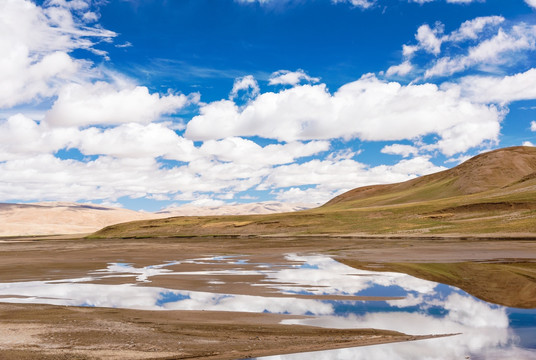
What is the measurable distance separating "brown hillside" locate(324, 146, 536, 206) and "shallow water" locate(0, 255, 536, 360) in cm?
11032

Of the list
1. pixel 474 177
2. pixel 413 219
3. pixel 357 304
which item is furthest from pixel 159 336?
pixel 474 177

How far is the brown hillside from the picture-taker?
424 feet

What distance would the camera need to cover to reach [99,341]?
417 inches

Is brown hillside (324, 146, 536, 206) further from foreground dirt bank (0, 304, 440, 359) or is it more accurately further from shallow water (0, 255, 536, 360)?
foreground dirt bank (0, 304, 440, 359)

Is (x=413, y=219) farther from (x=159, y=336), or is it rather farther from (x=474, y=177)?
(x=159, y=336)

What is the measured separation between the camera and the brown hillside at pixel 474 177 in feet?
424

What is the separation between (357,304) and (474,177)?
129m

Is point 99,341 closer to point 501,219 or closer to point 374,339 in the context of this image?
point 374,339

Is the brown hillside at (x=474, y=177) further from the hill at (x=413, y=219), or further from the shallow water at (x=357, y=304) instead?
the shallow water at (x=357, y=304)

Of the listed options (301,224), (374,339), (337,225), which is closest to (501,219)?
(337,225)

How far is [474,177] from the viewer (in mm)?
133000

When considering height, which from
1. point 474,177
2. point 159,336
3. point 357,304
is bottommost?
point 357,304

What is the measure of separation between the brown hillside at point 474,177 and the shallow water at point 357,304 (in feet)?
362

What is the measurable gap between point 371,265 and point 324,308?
14.7 metres
